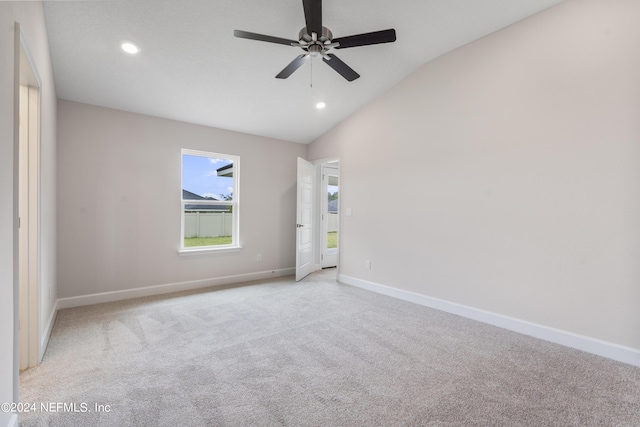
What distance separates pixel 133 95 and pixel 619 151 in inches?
195

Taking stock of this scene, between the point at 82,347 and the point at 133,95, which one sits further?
the point at 133,95

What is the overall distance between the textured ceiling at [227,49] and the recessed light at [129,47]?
0.04m

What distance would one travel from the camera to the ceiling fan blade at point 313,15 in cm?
202

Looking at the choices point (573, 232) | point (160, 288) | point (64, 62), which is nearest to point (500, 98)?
point (573, 232)

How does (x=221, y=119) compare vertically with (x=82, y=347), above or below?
above

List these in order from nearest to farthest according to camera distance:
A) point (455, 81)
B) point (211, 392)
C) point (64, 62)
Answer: point (211, 392)
point (64, 62)
point (455, 81)

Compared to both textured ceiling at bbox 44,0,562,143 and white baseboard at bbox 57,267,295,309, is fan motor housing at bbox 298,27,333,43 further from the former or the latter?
white baseboard at bbox 57,267,295,309

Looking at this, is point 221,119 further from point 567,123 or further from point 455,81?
point 567,123

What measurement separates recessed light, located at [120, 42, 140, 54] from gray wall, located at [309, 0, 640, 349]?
3062 mm

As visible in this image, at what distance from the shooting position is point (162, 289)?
4.16m

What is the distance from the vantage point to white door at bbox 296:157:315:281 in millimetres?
5012

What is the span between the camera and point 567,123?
2680mm

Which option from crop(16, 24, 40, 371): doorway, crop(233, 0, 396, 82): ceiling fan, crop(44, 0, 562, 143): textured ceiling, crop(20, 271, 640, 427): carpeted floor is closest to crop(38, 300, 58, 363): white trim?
crop(20, 271, 640, 427): carpeted floor

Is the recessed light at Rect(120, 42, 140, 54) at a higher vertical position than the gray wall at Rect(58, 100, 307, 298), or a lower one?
higher
